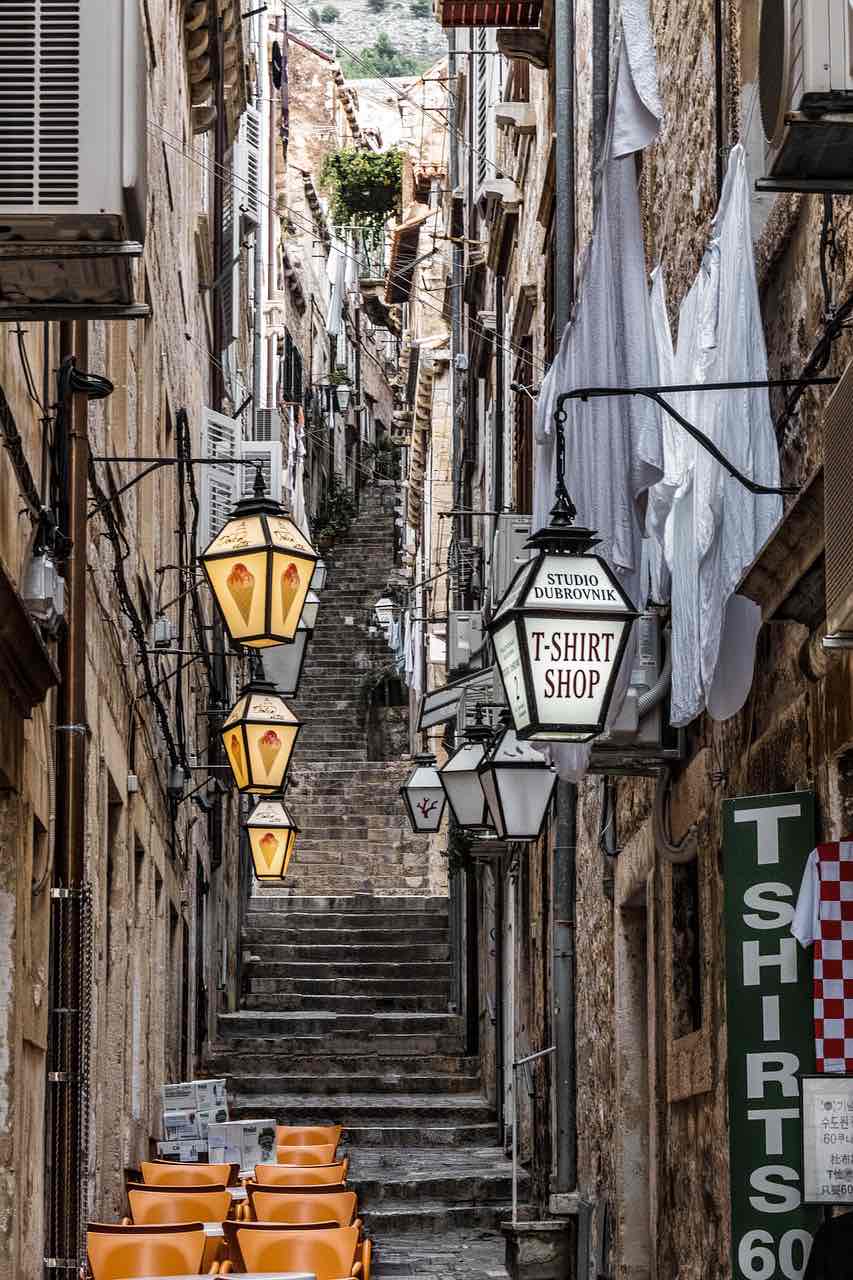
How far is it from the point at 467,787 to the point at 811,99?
10570 millimetres

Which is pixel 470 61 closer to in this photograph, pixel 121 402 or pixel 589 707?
pixel 121 402

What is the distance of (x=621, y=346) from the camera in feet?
25.2

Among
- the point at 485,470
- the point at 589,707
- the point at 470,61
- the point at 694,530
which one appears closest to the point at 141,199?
the point at 694,530

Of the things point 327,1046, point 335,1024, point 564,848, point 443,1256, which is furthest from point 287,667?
point 335,1024

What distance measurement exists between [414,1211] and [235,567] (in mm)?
8741

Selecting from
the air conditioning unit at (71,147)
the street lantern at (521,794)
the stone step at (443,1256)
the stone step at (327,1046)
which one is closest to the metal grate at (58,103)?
the air conditioning unit at (71,147)

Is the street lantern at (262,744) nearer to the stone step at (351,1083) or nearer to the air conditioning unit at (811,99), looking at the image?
the stone step at (351,1083)

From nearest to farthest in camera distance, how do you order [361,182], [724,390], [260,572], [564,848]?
[724,390], [260,572], [564,848], [361,182]

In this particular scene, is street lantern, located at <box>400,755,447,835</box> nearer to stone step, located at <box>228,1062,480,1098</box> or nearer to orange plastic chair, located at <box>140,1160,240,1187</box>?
stone step, located at <box>228,1062,480,1098</box>

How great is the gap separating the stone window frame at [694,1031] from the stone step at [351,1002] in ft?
54.0

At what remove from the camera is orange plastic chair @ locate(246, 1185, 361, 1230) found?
11523 mm

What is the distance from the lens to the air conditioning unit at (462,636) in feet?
74.1

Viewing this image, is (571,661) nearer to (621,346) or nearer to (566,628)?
(566,628)

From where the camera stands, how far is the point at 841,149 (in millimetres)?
4125
